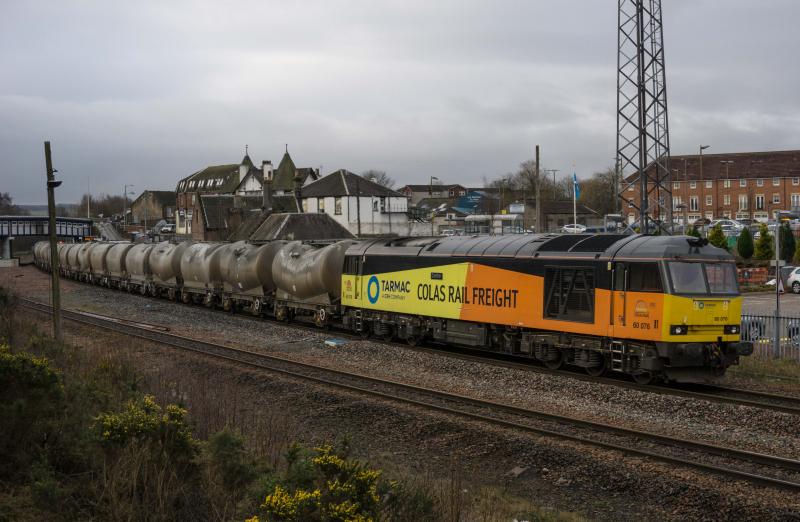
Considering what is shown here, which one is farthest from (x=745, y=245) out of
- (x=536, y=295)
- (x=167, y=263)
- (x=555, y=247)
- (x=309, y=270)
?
(x=536, y=295)

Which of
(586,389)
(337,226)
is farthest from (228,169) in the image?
(586,389)

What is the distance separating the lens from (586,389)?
17.6 metres

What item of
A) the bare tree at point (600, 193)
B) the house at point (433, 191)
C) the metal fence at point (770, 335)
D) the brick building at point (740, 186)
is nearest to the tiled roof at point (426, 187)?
the house at point (433, 191)

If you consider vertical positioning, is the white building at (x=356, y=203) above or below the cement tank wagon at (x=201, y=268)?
above

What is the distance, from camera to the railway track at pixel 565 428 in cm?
1177

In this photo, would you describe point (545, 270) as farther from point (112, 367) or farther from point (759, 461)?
point (112, 367)

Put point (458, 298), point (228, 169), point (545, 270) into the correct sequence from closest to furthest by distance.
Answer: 1. point (545, 270)
2. point (458, 298)
3. point (228, 169)

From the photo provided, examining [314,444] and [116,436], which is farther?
[314,444]

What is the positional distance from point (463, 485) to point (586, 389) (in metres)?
7.08

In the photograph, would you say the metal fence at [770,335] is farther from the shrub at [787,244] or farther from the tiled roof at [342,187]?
the tiled roof at [342,187]

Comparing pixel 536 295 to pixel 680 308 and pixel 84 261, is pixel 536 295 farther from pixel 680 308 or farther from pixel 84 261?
pixel 84 261

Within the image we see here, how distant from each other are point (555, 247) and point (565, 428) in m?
6.81

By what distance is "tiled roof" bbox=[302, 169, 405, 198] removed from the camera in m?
84.7

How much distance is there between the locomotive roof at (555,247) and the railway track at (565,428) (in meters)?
5.05
